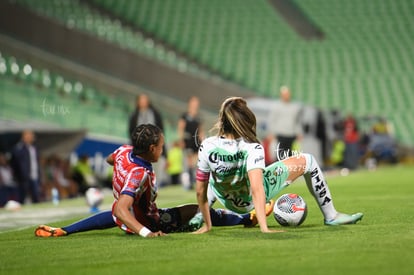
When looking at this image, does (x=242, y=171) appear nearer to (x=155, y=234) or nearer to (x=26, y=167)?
(x=155, y=234)

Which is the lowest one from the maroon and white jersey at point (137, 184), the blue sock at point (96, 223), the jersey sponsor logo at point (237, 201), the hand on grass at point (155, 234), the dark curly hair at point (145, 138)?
the hand on grass at point (155, 234)

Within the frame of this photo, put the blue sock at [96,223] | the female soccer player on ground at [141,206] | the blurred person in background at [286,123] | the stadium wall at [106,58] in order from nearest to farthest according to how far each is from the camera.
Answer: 1. the female soccer player on ground at [141,206]
2. the blue sock at [96,223]
3. the blurred person in background at [286,123]
4. the stadium wall at [106,58]

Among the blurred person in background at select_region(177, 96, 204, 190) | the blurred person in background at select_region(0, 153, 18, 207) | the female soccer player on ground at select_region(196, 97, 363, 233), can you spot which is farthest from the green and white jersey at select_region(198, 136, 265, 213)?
the blurred person in background at select_region(177, 96, 204, 190)

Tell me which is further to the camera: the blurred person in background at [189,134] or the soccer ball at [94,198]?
the blurred person in background at [189,134]

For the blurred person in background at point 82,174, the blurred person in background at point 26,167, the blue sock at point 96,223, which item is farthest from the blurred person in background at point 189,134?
the blue sock at point 96,223

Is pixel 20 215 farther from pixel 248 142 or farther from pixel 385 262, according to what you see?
pixel 385 262

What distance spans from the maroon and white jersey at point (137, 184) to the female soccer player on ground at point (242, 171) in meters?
0.45

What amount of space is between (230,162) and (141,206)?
95cm

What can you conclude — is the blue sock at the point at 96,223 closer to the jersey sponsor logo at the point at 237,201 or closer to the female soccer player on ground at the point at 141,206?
the female soccer player on ground at the point at 141,206

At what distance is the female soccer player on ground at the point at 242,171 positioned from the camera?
26.9ft

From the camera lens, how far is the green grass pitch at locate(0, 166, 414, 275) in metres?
6.23

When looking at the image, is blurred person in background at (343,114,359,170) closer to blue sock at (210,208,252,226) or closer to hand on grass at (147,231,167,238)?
blue sock at (210,208,252,226)

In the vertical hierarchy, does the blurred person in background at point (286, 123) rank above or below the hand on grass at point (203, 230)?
above

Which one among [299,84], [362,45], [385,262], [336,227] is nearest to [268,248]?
[385,262]
